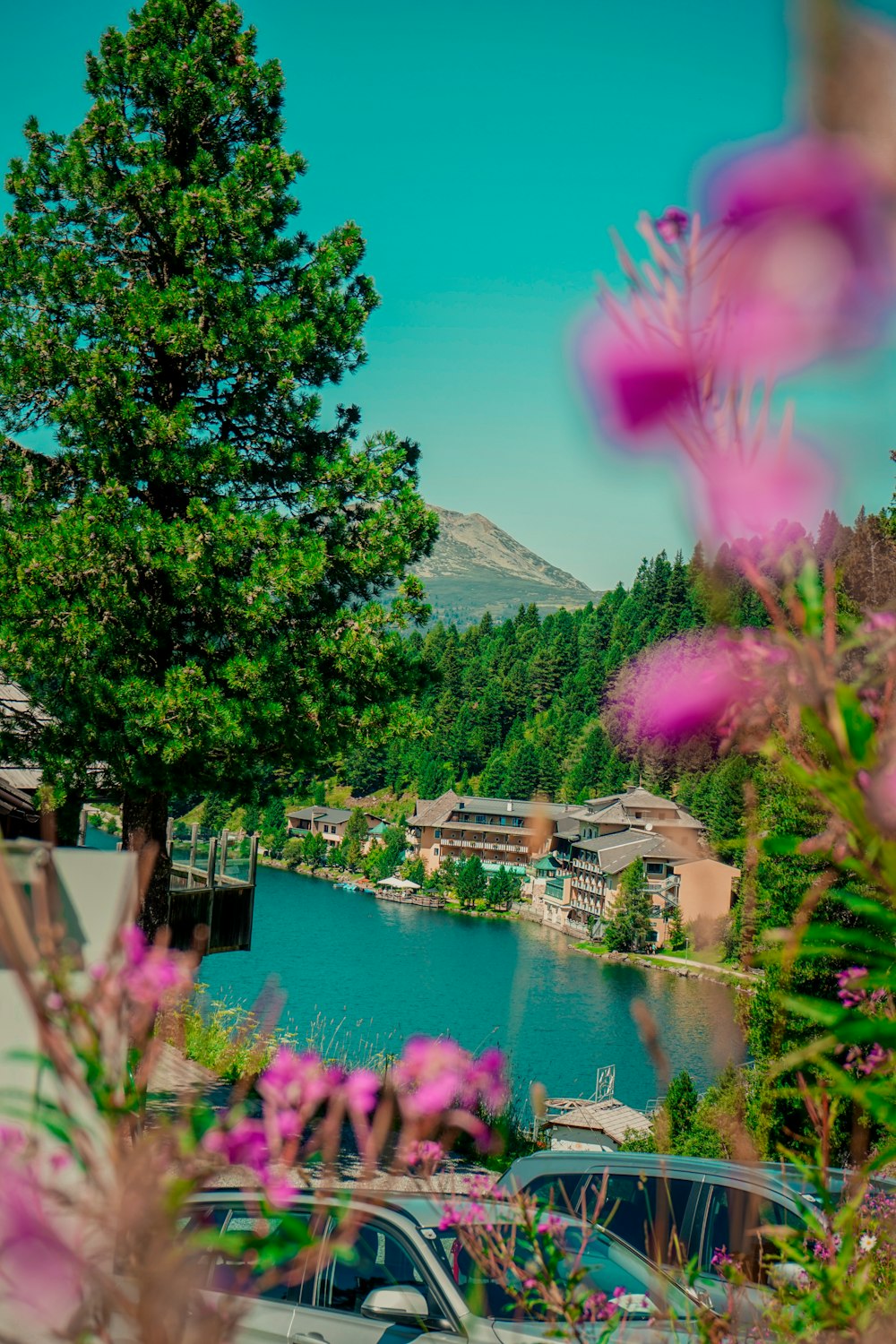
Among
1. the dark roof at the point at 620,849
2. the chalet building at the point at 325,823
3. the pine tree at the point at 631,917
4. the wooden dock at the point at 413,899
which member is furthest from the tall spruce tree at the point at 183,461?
the chalet building at the point at 325,823

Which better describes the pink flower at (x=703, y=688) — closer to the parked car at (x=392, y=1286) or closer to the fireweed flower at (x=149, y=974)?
the fireweed flower at (x=149, y=974)

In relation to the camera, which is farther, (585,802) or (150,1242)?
(585,802)

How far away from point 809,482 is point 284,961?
192 feet

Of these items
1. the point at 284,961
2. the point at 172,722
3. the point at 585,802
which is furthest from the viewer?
the point at 585,802

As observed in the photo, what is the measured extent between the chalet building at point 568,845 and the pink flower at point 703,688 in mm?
55348

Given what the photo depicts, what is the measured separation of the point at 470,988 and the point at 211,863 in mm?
45764

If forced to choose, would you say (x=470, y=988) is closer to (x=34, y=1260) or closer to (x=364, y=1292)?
(x=364, y=1292)

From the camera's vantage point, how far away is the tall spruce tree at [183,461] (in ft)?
33.1

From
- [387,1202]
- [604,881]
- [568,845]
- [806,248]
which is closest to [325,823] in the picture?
[568,845]

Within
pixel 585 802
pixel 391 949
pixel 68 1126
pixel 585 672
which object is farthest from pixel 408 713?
pixel 585 672

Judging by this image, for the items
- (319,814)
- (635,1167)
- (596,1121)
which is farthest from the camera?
(319,814)

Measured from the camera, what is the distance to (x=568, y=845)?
90.6 m

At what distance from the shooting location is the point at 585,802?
9956 cm

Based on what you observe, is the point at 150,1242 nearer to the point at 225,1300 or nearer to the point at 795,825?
the point at 225,1300
